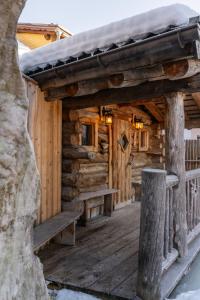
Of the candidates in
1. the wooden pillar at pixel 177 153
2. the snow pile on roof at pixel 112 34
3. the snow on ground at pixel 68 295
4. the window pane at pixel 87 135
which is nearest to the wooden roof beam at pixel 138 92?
the wooden pillar at pixel 177 153

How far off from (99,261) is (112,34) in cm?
Result: 288

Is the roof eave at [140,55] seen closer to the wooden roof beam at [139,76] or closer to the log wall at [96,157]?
the wooden roof beam at [139,76]

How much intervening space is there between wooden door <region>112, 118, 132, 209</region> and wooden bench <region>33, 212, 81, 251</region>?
2.19m

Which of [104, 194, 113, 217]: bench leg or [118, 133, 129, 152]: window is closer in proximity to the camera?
[104, 194, 113, 217]: bench leg

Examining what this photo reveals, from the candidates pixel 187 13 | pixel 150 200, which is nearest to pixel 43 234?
pixel 150 200

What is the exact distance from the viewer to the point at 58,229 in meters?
3.70

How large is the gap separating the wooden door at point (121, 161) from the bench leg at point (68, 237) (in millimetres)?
2307

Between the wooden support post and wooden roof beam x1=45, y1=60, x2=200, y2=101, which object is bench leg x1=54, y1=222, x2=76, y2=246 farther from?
wooden roof beam x1=45, y1=60, x2=200, y2=101

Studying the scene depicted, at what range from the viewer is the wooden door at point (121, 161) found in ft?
21.2

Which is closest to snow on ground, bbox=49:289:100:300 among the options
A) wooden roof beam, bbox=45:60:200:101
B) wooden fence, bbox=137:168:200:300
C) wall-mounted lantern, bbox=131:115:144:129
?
wooden fence, bbox=137:168:200:300

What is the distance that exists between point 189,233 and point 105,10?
19.0 metres

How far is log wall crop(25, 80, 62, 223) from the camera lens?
13.2ft

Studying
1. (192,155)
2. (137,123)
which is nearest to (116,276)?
(137,123)

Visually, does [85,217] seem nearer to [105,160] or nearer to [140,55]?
[105,160]
